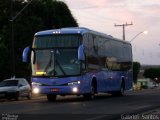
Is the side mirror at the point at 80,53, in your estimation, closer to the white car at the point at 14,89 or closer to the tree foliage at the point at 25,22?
the white car at the point at 14,89

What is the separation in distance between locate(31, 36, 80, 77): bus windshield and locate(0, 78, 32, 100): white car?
655 cm

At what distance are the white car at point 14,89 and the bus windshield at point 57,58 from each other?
21.5 ft

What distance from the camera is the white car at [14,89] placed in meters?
35.9

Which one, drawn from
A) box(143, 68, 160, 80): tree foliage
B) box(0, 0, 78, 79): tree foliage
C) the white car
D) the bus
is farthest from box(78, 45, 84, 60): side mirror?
box(143, 68, 160, 80): tree foliage

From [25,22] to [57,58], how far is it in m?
33.4

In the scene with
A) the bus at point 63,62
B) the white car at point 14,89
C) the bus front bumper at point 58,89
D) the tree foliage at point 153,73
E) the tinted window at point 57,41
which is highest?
the tinted window at point 57,41

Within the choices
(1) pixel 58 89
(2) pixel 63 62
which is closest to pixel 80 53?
(2) pixel 63 62

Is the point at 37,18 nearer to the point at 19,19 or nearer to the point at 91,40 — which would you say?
the point at 19,19

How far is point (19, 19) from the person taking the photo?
204ft

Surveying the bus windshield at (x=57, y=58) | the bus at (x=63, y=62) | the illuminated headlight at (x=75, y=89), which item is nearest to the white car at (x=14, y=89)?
the bus at (x=63, y=62)

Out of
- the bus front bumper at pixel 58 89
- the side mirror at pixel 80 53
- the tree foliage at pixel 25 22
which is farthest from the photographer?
the tree foliage at pixel 25 22

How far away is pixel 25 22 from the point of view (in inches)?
2448

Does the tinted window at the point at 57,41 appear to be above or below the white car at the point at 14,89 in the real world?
above

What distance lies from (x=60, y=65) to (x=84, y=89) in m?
1.93
